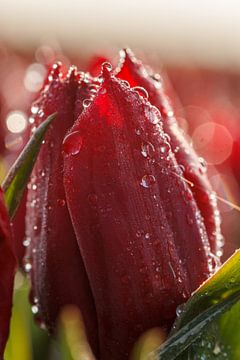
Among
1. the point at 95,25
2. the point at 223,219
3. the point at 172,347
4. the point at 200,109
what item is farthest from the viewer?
the point at 95,25

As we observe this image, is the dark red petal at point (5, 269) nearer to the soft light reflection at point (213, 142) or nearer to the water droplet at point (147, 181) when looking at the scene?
the water droplet at point (147, 181)

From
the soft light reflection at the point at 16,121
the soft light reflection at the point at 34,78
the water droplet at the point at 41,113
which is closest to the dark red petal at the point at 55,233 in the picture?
the water droplet at the point at 41,113

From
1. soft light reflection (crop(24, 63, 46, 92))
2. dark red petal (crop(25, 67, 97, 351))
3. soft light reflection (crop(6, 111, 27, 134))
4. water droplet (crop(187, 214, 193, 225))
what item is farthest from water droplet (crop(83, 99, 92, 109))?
soft light reflection (crop(24, 63, 46, 92))

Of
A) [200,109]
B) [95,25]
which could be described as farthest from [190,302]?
[95,25]

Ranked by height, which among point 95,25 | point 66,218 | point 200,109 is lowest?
point 66,218

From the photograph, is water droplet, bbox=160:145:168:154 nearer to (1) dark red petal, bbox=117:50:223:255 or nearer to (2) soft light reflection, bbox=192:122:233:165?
(1) dark red petal, bbox=117:50:223:255

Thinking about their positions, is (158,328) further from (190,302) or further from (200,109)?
(200,109)
